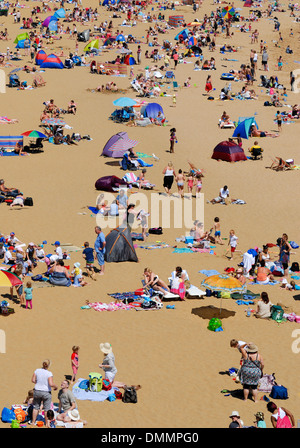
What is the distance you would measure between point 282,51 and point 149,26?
10198mm

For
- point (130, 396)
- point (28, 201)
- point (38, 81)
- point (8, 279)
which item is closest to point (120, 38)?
point (38, 81)

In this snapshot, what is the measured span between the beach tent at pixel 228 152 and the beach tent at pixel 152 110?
560 centimetres

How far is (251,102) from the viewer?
4462 cm

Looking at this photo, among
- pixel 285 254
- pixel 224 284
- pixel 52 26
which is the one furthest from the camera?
pixel 52 26

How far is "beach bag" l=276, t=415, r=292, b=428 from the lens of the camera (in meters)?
14.2

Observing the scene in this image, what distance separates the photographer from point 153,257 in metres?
23.4

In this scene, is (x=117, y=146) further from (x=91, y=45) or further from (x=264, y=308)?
(x=91, y=45)

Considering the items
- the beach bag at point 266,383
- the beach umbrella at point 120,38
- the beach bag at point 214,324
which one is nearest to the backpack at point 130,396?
the beach bag at point 266,383

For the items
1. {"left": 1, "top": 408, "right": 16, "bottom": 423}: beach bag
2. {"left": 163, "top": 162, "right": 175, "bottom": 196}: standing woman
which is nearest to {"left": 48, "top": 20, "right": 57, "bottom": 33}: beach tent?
{"left": 163, "top": 162, "right": 175, "bottom": 196}: standing woman

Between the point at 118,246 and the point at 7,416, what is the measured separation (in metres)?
9.00

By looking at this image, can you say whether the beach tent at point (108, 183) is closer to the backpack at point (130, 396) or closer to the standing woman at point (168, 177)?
the standing woman at point (168, 177)

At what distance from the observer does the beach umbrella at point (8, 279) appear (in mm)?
18344

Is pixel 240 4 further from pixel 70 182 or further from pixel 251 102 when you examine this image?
pixel 70 182
